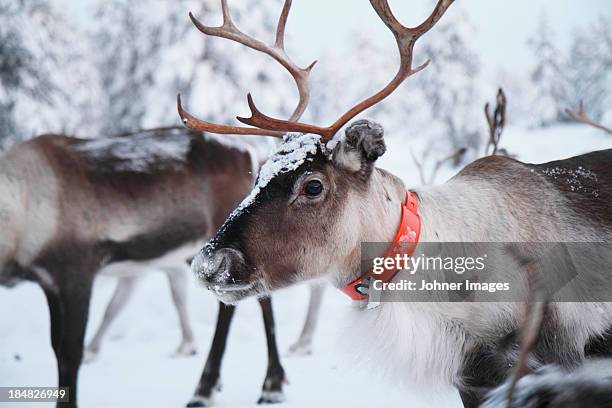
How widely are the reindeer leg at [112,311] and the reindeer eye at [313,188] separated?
11.9ft

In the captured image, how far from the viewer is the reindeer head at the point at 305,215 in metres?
1.95

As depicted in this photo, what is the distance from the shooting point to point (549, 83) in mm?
24266

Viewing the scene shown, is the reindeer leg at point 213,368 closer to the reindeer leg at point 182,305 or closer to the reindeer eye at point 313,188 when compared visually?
the reindeer leg at point 182,305

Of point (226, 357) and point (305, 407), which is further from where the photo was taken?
point (226, 357)

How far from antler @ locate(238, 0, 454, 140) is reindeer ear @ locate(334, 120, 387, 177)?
10cm

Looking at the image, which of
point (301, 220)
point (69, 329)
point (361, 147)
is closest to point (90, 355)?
point (69, 329)

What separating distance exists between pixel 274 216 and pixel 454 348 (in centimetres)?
80

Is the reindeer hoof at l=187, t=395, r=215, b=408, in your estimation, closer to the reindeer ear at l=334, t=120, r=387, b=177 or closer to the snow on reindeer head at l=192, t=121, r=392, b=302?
the snow on reindeer head at l=192, t=121, r=392, b=302

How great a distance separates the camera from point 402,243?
2041 mm

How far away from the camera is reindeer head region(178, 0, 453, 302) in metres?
1.95

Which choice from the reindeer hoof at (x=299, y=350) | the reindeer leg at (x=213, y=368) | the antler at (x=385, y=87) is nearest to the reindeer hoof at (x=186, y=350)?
the reindeer hoof at (x=299, y=350)

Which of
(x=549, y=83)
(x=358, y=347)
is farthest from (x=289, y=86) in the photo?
(x=549, y=83)

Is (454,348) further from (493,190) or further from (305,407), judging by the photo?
(305,407)

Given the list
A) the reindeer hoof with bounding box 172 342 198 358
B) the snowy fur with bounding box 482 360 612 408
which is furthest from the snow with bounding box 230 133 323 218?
the reindeer hoof with bounding box 172 342 198 358
